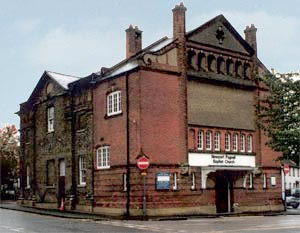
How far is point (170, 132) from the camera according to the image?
109ft

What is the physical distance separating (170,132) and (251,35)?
1116cm

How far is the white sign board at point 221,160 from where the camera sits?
34.2 metres

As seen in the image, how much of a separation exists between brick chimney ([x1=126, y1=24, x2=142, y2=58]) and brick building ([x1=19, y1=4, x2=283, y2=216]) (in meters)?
0.07

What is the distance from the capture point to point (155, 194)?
3194cm

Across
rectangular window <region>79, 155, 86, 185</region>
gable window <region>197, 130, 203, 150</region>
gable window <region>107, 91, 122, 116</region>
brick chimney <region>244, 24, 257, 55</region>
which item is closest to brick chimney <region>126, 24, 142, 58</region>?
gable window <region>107, 91, 122, 116</region>

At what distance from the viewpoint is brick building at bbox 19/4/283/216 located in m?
32.5

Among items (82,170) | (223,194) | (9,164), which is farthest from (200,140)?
(9,164)

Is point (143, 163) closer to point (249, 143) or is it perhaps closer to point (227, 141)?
point (227, 141)

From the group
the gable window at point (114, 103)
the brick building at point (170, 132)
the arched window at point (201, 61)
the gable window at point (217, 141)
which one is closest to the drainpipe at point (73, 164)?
the brick building at point (170, 132)

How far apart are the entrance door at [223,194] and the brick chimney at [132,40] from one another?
1126 cm

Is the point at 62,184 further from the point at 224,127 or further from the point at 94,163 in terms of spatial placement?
the point at 224,127

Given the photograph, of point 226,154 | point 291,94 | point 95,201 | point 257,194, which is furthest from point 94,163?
point 291,94

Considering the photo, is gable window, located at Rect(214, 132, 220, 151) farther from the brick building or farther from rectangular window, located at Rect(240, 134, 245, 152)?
rectangular window, located at Rect(240, 134, 245, 152)

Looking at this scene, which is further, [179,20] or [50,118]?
[50,118]
